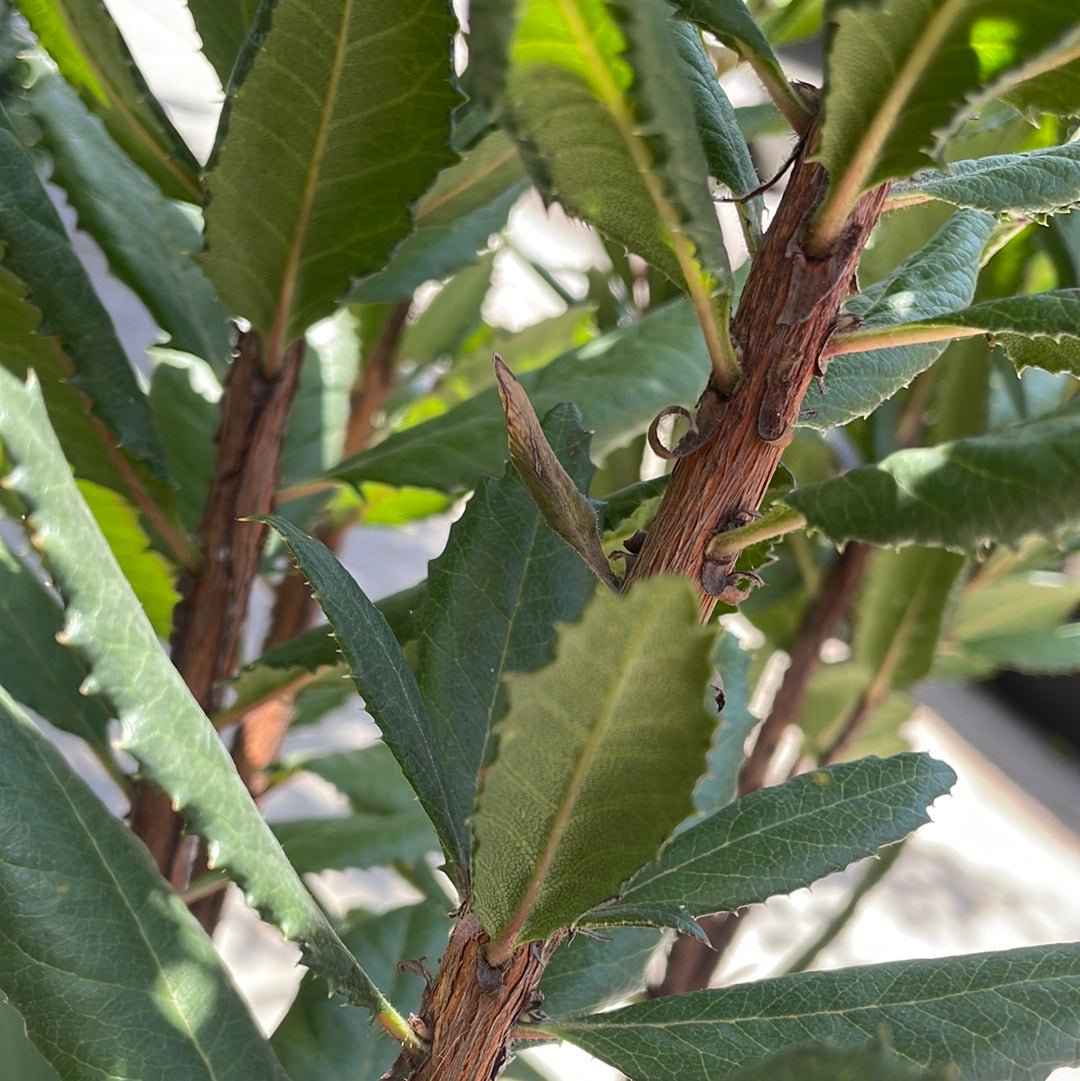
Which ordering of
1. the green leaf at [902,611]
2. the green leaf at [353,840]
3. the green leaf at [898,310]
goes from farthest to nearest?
the green leaf at [902,611], the green leaf at [353,840], the green leaf at [898,310]

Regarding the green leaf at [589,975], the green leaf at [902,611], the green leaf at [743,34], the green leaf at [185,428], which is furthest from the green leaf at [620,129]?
the green leaf at [902,611]

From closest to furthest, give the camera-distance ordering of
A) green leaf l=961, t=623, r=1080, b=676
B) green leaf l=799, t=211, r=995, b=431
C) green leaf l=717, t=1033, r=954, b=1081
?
green leaf l=717, t=1033, r=954, b=1081
green leaf l=799, t=211, r=995, b=431
green leaf l=961, t=623, r=1080, b=676

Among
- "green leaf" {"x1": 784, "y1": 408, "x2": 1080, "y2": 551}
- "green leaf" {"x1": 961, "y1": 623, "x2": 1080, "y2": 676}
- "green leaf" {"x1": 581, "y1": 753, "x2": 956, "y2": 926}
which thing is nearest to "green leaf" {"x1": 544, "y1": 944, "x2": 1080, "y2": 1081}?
"green leaf" {"x1": 581, "y1": 753, "x2": 956, "y2": 926}

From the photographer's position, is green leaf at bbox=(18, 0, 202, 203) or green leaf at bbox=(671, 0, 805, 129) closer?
green leaf at bbox=(671, 0, 805, 129)

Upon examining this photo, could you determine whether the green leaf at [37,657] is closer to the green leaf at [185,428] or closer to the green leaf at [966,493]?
the green leaf at [185,428]

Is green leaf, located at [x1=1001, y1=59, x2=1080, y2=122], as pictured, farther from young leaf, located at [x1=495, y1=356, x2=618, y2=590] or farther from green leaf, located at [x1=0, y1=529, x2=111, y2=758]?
green leaf, located at [x1=0, y1=529, x2=111, y2=758]

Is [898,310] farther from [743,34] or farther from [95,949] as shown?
[95,949]
